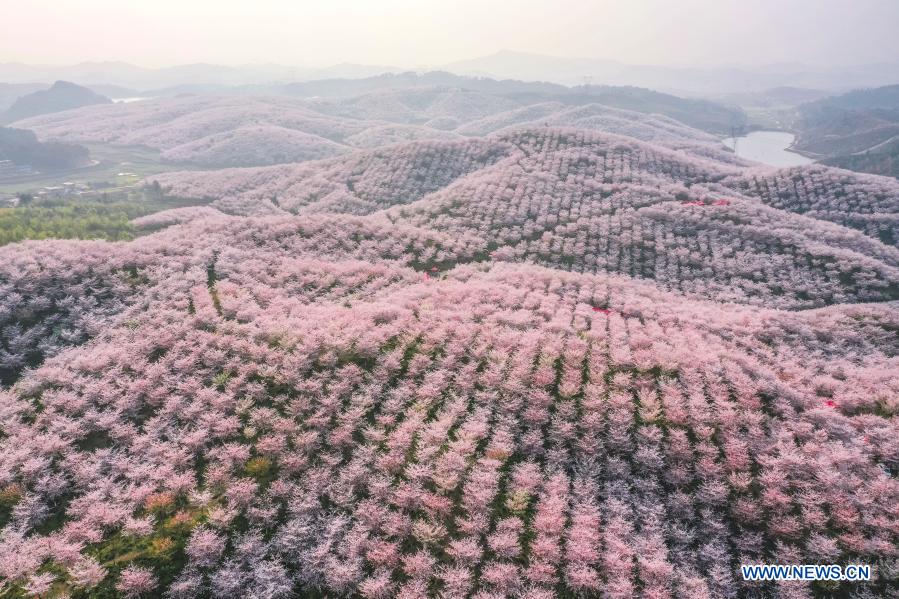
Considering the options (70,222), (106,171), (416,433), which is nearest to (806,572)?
(416,433)

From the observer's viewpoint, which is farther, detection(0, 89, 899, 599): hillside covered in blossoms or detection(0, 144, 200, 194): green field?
detection(0, 144, 200, 194): green field

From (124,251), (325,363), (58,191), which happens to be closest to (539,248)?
(325,363)

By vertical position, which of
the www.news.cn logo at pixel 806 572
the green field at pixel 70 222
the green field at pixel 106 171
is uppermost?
the green field at pixel 106 171

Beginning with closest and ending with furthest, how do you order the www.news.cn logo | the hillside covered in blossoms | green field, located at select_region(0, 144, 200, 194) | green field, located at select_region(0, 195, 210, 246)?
the www.news.cn logo < the hillside covered in blossoms < green field, located at select_region(0, 195, 210, 246) < green field, located at select_region(0, 144, 200, 194)

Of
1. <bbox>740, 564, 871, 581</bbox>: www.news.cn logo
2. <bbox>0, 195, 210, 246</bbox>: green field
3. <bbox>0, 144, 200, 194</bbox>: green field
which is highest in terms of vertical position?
<bbox>0, 144, 200, 194</bbox>: green field

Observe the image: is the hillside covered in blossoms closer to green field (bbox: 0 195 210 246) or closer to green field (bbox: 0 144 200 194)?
green field (bbox: 0 195 210 246)

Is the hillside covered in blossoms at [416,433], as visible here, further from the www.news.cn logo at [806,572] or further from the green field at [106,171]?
the green field at [106,171]

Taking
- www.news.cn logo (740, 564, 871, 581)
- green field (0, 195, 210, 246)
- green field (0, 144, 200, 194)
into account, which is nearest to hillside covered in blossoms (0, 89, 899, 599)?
www.news.cn logo (740, 564, 871, 581)

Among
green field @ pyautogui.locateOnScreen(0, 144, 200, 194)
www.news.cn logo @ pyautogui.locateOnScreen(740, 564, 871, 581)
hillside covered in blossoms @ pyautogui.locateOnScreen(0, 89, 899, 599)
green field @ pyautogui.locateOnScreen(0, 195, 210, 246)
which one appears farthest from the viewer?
green field @ pyautogui.locateOnScreen(0, 144, 200, 194)

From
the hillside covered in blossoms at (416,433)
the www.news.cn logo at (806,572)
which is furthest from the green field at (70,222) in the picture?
the www.news.cn logo at (806,572)
